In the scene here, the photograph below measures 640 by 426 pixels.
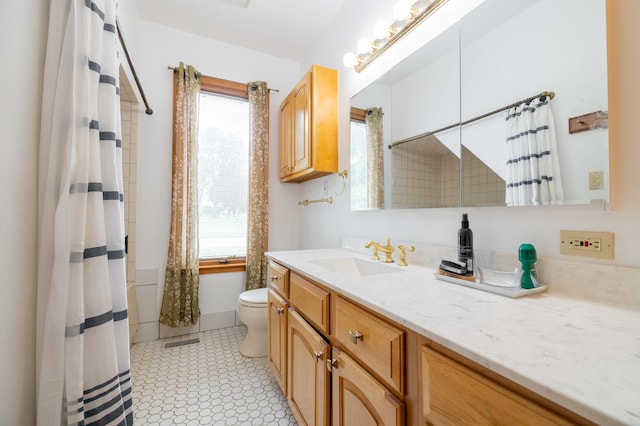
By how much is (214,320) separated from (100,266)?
198cm

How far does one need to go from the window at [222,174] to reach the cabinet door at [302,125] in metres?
0.64

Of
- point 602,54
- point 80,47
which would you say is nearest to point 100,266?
point 80,47

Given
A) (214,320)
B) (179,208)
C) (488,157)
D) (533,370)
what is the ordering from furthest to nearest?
1. (214,320)
2. (179,208)
3. (488,157)
4. (533,370)

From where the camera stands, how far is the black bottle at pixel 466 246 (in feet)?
3.34

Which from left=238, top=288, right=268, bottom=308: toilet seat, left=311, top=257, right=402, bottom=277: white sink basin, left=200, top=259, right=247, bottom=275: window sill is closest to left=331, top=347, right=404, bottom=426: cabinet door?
left=311, top=257, right=402, bottom=277: white sink basin

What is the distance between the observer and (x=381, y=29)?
1611mm

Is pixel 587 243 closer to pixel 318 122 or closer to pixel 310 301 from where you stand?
pixel 310 301

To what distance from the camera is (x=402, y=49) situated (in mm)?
1538

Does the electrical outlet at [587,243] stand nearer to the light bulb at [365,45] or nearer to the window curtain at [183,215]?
the light bulb at [365,45]

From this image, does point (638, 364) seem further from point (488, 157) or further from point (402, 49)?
point (402, 49)

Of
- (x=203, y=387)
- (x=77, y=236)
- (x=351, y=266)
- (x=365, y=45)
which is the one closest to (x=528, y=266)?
(x=351, y=266)

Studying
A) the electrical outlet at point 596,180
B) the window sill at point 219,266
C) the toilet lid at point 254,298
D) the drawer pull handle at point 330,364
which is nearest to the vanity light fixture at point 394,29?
the electrical outlet at point 596,180

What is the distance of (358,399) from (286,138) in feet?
7.18

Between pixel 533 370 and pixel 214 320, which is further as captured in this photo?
pixel 214 320
